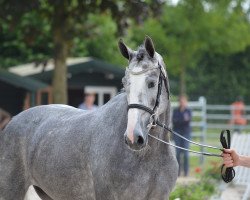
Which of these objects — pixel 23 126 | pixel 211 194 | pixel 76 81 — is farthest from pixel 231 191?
pixel 76 81

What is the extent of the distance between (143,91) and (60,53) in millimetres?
12451

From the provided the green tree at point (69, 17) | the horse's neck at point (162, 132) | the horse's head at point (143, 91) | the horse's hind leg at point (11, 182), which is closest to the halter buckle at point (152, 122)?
the horse's head at point (143, 91)

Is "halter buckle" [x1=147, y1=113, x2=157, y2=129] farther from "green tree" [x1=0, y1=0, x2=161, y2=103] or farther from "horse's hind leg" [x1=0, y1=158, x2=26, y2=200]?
"green tree" [x1=0, y1=0, x2=161, y2=103]

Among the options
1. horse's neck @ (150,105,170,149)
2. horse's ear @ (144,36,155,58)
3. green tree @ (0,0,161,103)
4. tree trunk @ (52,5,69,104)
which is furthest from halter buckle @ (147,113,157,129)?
tree trunk @ (52,5,69,104)

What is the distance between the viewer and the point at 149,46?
220 inches

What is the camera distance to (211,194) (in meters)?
10.9

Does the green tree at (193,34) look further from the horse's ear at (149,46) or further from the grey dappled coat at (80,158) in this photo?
the horse's ear at (149,46)

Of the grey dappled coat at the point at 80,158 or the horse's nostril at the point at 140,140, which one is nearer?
the horse's nostril at the point at 140,140

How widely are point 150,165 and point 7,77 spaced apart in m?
15.0

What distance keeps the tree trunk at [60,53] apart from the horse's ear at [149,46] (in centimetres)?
1176

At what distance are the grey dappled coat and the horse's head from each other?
0.33 metres

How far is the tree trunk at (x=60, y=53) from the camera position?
1750 centimetres

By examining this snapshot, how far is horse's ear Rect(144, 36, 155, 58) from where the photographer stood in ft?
18.1

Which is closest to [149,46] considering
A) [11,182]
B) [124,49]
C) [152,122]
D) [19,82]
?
[124,49]
